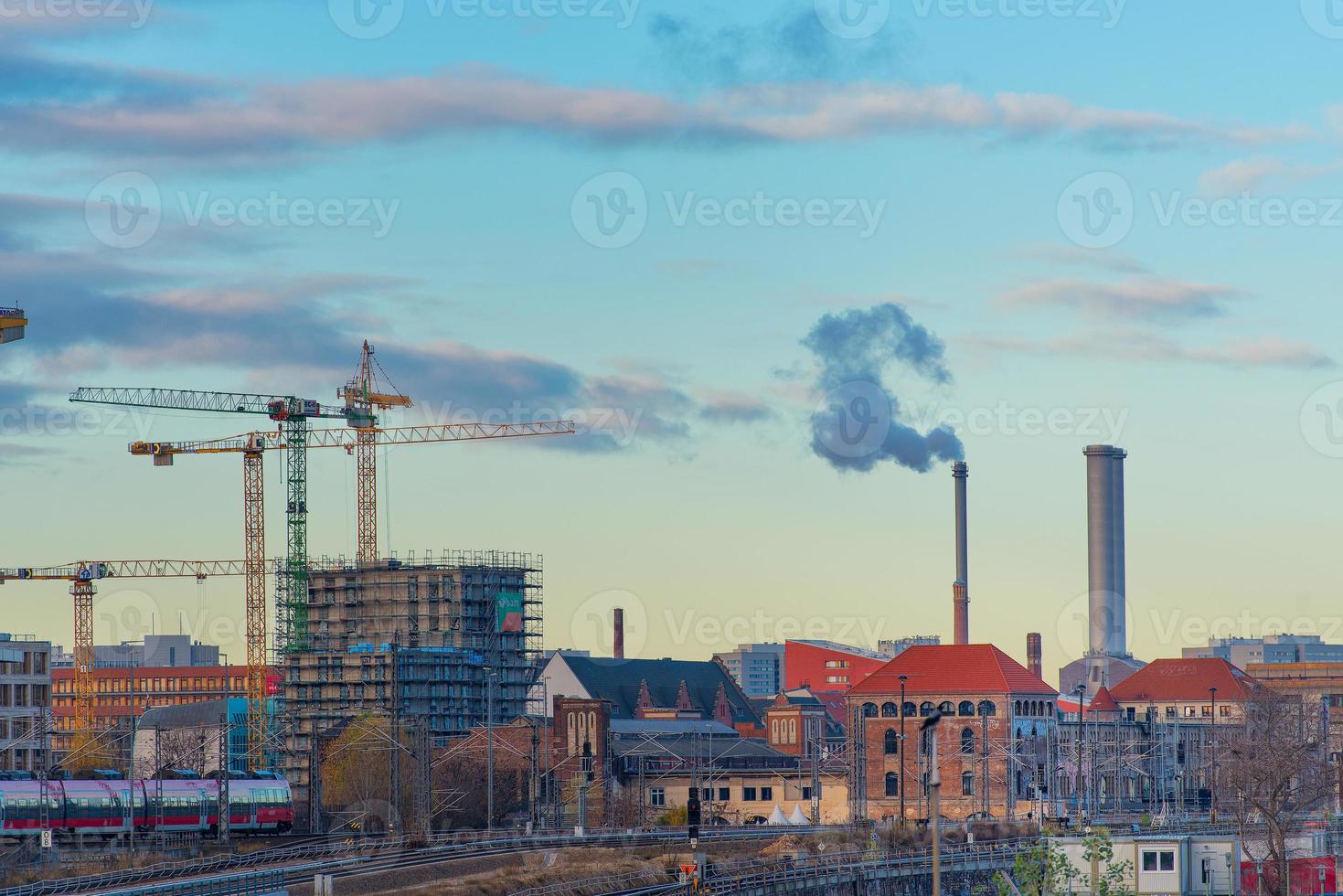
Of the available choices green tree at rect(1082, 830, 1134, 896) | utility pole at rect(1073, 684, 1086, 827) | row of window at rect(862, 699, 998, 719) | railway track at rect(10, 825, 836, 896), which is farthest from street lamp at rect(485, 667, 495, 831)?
green tree at rect(1082, 830, 1134, 896)

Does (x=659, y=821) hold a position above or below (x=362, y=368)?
below

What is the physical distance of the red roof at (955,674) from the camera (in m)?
152

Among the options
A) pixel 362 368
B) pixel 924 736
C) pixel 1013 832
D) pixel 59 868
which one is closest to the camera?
pixel 59 868

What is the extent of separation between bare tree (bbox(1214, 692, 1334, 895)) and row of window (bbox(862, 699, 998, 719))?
55.0 ft

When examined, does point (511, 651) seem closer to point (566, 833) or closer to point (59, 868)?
point (566, 833)

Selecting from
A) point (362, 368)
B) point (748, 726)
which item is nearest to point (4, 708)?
point (362, 368)

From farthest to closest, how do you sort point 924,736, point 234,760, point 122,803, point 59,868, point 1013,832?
point 234,760 → point 924,736 → point 1013,832 → point 122,803 → point 59,868

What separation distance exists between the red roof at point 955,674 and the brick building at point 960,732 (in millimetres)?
69

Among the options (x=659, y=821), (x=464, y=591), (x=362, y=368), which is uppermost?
(x=362, y=368)

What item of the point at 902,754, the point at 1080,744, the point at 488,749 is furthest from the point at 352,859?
the point at 1080,744

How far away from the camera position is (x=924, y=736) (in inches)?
6014

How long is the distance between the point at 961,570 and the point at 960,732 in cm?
3663

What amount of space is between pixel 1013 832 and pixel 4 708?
68.6m

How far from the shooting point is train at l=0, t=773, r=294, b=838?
306 ft
